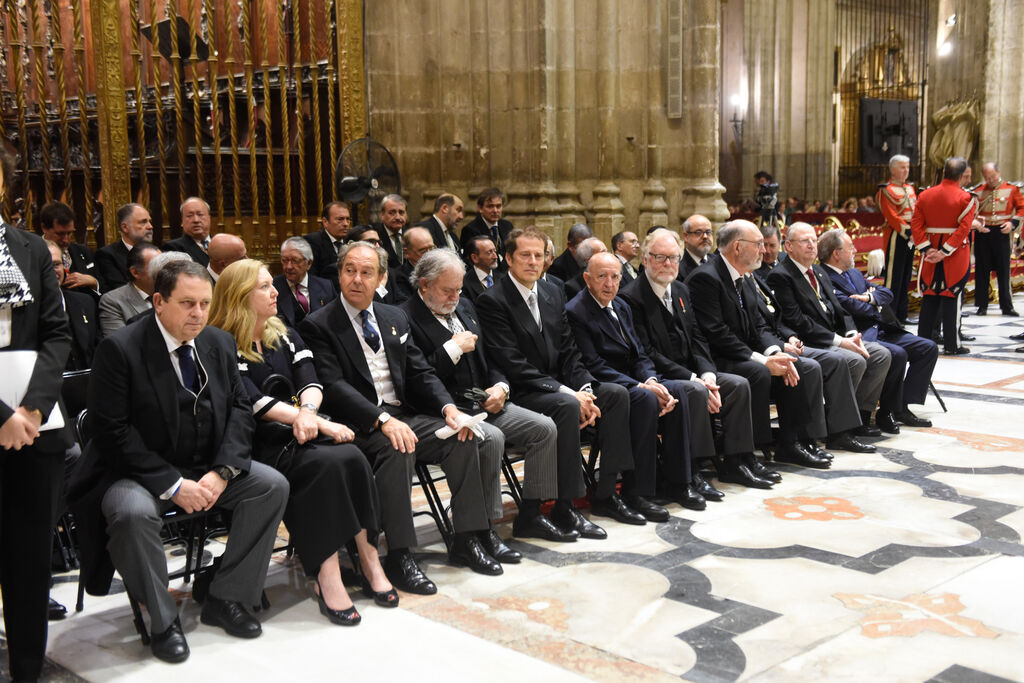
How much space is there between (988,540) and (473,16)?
20.9ft

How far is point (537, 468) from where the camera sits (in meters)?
4.71

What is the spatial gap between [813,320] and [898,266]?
4545 mm

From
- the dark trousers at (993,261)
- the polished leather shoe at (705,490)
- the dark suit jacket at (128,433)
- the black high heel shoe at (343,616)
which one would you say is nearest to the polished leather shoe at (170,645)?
the dark suit jacket at (128,433)

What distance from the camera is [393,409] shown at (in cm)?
459

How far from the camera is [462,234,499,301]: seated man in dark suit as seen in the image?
6.55 metres

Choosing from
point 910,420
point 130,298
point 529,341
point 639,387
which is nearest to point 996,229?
point 910,420

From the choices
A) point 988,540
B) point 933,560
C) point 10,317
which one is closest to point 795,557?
point 933,560

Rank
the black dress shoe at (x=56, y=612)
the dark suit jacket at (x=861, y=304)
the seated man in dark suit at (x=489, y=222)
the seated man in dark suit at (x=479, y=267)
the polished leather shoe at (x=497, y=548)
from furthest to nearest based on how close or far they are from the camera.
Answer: the seated man in dark suit at (x=489, y=222)
the dark suit jacket at (x=861, y=304)
the seated man in dark suit at (x=479, y=267)
the polished leather shoe at (x=497, y=548)
the black dress shoe at (x=56, y=612)

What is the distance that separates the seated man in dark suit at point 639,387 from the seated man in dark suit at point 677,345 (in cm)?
10

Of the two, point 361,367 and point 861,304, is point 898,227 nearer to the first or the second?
point 861,304

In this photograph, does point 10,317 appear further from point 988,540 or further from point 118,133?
point 118,133

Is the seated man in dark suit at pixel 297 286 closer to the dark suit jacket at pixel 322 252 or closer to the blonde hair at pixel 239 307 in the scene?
the dark suit jacket at pixel 322 252

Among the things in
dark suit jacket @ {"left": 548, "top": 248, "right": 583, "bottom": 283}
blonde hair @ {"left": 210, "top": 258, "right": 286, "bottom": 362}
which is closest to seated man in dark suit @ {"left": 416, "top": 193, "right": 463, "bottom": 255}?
dark suit jacket @ {"left": 548, "top": 248, "right": 583, "bottom": 283}

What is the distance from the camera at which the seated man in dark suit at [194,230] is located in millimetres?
6367
